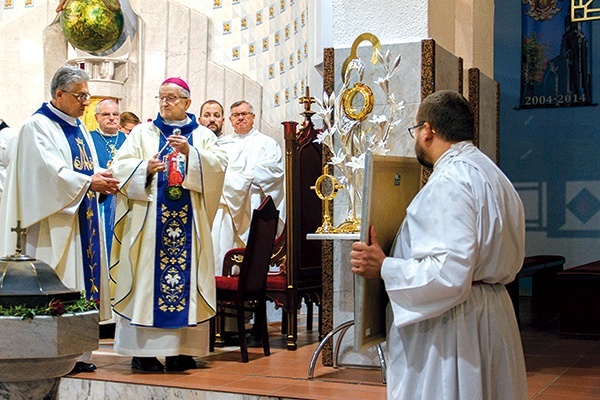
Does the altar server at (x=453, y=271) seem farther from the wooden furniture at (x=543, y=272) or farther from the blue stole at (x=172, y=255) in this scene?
the wooden furniture at (x=543, y=272)

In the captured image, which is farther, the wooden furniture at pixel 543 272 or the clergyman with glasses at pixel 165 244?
the wooden furniture at pixel 543 272

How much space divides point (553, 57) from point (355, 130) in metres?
6.25

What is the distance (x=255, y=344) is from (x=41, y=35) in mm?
6908

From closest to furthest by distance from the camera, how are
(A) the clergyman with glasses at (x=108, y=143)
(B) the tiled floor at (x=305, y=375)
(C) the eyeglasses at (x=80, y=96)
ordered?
(B) the tiled floor at (x=305, y=375)
(C) the eyeglasses at (x=80, y=96)
(A) the clergyman with glasses at (x=108, y=143)

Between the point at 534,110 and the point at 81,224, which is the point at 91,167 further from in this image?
the point at 534,110

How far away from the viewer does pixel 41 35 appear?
12.8 meters

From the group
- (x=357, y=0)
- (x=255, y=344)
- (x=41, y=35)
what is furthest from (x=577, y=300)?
(x=41, y=35)

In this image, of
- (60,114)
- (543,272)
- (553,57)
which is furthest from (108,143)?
(553,57)

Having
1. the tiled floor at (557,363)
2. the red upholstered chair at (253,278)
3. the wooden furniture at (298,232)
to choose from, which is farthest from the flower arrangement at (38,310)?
the wooden furniture at (298,232)

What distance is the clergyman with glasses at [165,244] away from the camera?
625cm

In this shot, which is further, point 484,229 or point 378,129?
point 378,129

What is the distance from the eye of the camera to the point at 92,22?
40.8 feet

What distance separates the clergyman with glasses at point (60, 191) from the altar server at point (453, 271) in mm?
3043

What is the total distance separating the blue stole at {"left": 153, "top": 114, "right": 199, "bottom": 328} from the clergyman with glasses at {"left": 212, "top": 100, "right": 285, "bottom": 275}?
5.64 feet
